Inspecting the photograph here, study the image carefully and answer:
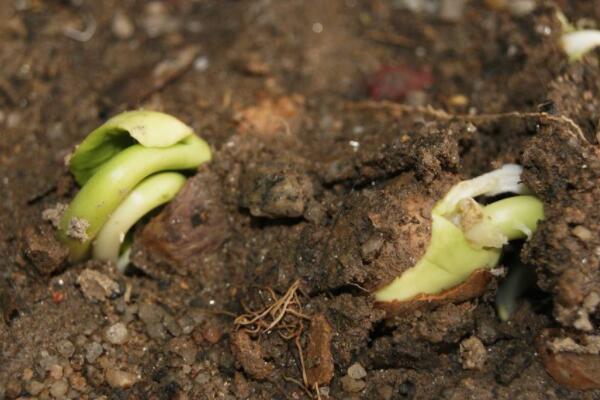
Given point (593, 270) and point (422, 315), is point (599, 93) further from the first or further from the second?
point (422, 315)

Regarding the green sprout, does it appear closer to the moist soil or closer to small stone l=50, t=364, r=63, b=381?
the moist soil

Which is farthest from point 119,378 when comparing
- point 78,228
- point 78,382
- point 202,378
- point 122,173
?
point 122,173

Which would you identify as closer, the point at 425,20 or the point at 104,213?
the point at 104,213

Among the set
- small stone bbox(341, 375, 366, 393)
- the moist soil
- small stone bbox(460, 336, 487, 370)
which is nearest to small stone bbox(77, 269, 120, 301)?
the moist soil

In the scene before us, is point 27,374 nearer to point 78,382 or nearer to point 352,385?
point 78,382

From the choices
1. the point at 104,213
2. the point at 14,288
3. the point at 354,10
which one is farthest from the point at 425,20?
the point at 14,288

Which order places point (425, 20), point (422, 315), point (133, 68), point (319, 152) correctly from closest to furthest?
point (422, 315), point (319, 152), point (133, 68), point (425, 20)

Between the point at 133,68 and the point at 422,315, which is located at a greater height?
the point at 133,68

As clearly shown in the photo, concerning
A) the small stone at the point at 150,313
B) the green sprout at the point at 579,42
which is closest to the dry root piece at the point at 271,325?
the small stone at the point at 150,313
